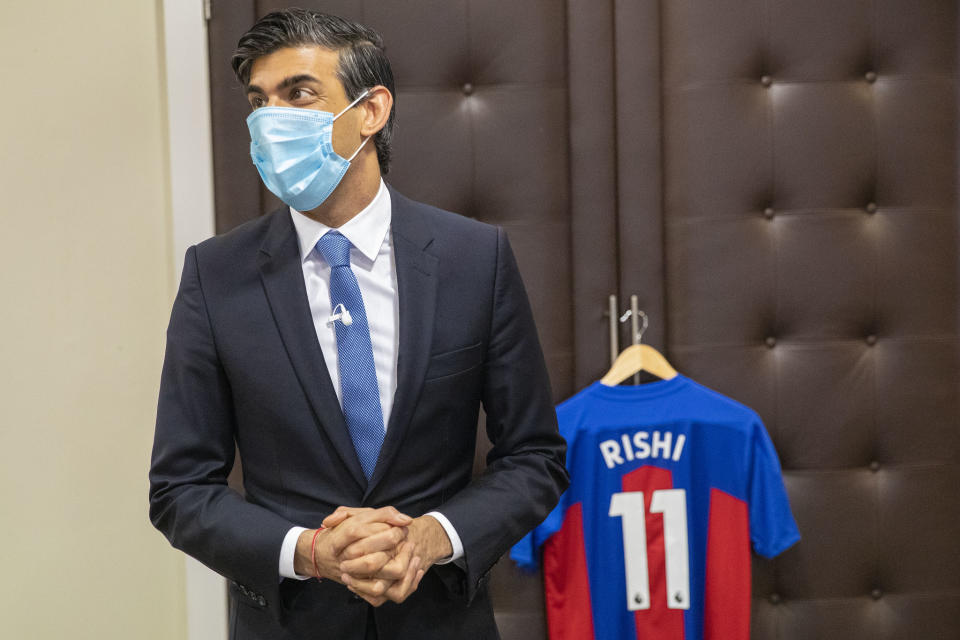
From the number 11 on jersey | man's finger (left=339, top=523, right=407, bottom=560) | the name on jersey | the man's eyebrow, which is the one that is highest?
the man's eyebrow

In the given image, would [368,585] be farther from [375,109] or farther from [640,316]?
[640,316]

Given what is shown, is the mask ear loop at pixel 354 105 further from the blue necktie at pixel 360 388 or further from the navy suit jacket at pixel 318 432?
the blue necktie at pixel 360 388

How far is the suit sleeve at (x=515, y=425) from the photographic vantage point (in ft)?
3.68

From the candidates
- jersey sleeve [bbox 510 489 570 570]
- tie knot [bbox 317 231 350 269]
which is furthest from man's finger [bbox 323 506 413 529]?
jersey sleeve [bbox 510 489 570 570]

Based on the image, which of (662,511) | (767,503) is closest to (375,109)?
(662,511)

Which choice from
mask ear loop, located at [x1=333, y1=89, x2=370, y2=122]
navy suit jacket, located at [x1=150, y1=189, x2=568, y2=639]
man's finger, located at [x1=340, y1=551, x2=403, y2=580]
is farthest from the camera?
mask ear loop, located at [x1=333, y1=89, x2=370, y2=122]

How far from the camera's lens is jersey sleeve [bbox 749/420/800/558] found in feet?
6.07

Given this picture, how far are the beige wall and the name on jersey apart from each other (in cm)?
99

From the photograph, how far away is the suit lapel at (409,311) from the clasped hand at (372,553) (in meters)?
0.08

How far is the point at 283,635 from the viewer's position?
1109mm

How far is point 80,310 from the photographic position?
186 cm

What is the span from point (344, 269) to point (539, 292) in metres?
0.86

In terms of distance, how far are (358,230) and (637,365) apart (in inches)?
33.7

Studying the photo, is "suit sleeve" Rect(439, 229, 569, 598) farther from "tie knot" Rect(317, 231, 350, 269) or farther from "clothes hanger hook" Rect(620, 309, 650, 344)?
"clothes hanger hook" Rect(620, 309, 650, 344)
